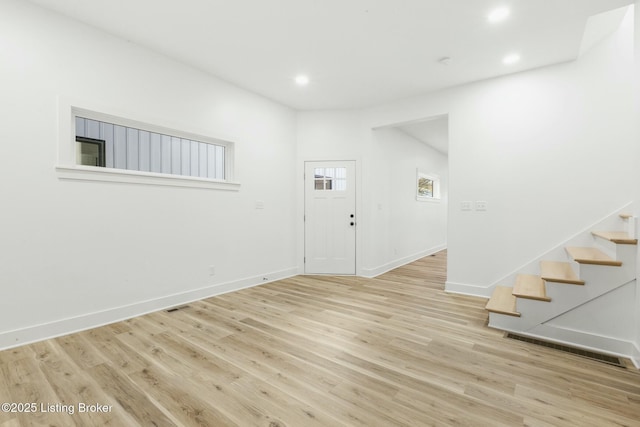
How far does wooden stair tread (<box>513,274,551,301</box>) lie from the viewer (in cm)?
267

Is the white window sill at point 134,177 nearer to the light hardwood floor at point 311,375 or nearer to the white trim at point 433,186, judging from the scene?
the light hardwood floor at point 311,375

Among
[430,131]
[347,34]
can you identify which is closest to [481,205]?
[347,34]

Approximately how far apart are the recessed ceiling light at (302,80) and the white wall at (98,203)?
2.64 feet

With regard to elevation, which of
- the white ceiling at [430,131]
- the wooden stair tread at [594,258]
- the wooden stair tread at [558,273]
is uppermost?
the white ceiling at [430,131]

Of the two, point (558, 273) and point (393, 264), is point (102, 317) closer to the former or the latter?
point (558, 273)

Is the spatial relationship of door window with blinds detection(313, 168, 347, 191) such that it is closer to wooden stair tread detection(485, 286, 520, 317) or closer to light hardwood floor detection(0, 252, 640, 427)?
light hardwood floor detection(0, 252, 640, 427)

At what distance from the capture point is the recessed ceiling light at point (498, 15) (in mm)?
2564

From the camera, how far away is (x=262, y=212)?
4602 millimetres

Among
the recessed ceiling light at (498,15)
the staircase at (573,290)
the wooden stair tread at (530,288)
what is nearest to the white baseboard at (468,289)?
the wooden stair tread at (530,288)

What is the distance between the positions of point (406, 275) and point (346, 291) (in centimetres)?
155

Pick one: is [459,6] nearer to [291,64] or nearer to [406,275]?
[291,64]

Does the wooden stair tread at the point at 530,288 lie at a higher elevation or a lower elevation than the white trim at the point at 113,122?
lower

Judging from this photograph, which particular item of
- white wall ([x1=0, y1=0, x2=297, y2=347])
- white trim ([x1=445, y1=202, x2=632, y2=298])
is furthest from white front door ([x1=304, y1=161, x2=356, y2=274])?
white trim ([x1=445, y1=202, x2=632, y2=298])

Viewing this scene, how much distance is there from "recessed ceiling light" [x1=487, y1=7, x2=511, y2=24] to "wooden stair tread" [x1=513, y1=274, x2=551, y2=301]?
2.53 m
